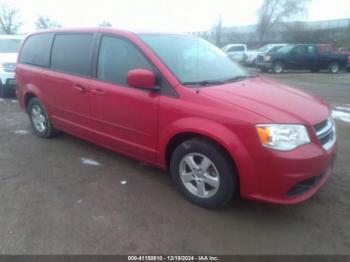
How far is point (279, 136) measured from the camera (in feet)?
9.69

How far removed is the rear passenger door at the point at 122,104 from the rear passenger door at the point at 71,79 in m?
0.22

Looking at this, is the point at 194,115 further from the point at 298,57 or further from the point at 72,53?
the point at 298,57

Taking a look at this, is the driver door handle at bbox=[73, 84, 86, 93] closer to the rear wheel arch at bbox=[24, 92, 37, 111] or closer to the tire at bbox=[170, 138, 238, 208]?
the rear wheel arch at bbox=[24, 92, 37, 111]

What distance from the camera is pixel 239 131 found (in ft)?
9.96

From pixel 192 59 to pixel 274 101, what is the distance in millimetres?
1176

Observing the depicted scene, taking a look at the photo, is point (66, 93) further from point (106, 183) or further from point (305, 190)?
point (305, 190)

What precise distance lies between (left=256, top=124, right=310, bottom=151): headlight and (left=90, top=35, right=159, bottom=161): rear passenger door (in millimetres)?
1180

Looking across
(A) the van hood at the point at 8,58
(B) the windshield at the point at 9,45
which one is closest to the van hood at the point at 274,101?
(A) the van hood at the point at 8,58

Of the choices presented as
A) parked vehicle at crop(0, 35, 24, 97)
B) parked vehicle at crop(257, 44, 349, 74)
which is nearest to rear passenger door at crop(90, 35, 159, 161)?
parked vehicle at crop(0, 35, 24, 97)

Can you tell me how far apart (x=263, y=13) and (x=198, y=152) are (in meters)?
48.5

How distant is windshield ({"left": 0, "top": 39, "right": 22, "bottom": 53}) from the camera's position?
10.6 m

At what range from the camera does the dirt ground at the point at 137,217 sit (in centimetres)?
295

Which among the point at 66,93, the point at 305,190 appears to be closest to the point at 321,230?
the point at 305,190

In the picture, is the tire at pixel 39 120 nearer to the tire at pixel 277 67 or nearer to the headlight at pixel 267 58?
the headlight at pixel 267 58
